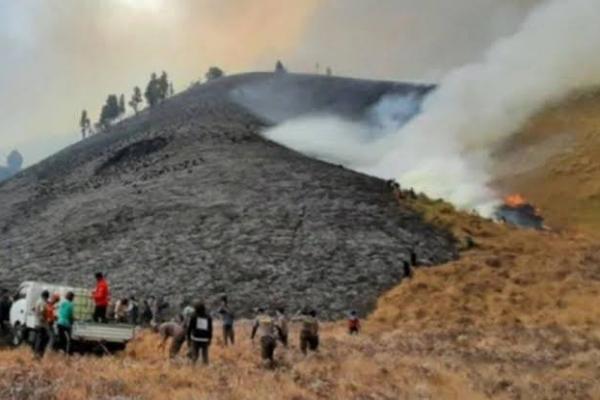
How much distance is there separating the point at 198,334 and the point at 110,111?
150352 mm

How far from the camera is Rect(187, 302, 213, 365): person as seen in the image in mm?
21594

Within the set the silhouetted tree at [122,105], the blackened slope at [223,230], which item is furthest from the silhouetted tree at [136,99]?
the blackened slope at [223,230]

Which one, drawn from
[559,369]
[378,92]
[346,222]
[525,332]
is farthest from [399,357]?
[378,92]

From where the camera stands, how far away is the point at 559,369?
25172 mm

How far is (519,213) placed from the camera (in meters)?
Result: 74.0

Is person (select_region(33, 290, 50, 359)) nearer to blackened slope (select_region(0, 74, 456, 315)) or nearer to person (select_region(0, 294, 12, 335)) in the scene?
person (select_region(0, 294, 12, 335))

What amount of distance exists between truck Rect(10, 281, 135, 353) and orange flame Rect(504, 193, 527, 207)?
55178mm

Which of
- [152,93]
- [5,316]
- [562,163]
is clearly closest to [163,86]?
[152,93]

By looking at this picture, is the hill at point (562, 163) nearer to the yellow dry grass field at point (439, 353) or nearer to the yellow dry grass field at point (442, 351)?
the yellow dry grass field at point (442, 351)

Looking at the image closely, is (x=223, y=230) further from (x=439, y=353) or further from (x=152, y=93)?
(x=152, y=93)

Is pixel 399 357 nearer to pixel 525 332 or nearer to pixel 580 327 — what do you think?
pixel 525 332

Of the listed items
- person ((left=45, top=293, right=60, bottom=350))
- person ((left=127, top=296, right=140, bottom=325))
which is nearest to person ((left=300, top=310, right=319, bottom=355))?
person ((left=45, top=293, right=60, bottom=350))

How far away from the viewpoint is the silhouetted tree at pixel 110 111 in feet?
545

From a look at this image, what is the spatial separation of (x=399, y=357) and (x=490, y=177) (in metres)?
63.8
